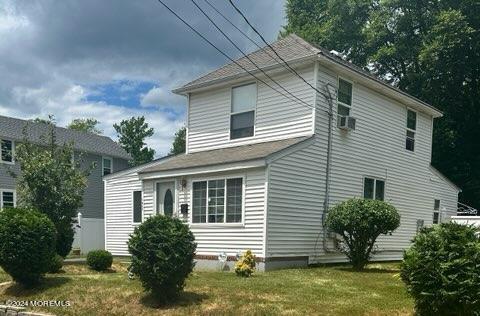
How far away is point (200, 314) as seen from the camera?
8.31m

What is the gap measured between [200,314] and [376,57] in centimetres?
2496

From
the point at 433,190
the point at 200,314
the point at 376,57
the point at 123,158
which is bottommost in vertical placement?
the point at 200,314

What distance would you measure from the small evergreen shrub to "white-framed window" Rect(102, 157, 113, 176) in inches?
934

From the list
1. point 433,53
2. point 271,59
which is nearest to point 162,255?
point 271,59

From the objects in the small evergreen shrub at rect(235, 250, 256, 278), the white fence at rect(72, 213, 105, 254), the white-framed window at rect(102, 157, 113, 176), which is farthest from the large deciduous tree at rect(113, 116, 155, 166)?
the small evergreen shrub at rect(235, 250, 256, 278)

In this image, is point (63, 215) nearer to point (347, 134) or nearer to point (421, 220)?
point (347, 134)

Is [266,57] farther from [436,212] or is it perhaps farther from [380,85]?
[436,212]

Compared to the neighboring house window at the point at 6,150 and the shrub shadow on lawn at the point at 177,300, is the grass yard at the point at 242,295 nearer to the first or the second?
the shrub shadow on lawn at the point at 177,300

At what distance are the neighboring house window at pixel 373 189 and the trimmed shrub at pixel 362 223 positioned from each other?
12.8ft

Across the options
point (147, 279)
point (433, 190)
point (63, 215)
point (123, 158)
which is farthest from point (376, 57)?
point (147, 279)

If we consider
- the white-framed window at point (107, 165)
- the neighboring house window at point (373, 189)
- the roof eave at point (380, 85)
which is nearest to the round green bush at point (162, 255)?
the roof eave at point (380, 85)

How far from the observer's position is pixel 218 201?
1448 cm

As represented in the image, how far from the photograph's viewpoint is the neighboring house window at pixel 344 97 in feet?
52.2

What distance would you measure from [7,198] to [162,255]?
77.2 ft
